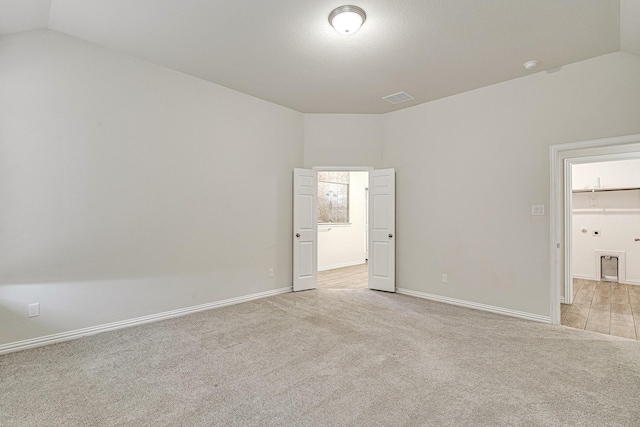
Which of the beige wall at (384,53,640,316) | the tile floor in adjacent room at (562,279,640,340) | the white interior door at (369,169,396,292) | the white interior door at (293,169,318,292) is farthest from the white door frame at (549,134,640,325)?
the white interior door at (293,169,318,292)

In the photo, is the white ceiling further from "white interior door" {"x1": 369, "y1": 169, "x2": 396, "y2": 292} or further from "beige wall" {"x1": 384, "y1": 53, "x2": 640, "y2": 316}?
"white interior door" {"x1": 369, "y1": 169, "x2": 396, "y2": 292}

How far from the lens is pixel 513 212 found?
12.6 ft

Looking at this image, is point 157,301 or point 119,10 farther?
point 157,301

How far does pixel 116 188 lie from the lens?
10.8 ft

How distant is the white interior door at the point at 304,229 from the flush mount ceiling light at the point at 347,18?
2557 millimetres

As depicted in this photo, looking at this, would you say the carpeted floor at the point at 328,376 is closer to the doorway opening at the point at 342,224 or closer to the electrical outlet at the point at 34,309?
the electrical outlet at the point at 34,309

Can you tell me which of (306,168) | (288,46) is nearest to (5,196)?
(288,46)

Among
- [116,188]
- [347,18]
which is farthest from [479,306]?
[116,188]

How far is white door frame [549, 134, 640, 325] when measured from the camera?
3336 mm

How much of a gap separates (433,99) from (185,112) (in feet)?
11.1

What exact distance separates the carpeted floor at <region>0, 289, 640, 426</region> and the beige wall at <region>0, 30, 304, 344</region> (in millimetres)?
500

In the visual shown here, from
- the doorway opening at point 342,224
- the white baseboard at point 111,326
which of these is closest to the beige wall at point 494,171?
the doorway opening at point 342,224

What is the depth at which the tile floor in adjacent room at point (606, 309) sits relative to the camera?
3441mm

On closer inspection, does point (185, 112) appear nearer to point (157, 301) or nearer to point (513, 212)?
point (157, 301)
